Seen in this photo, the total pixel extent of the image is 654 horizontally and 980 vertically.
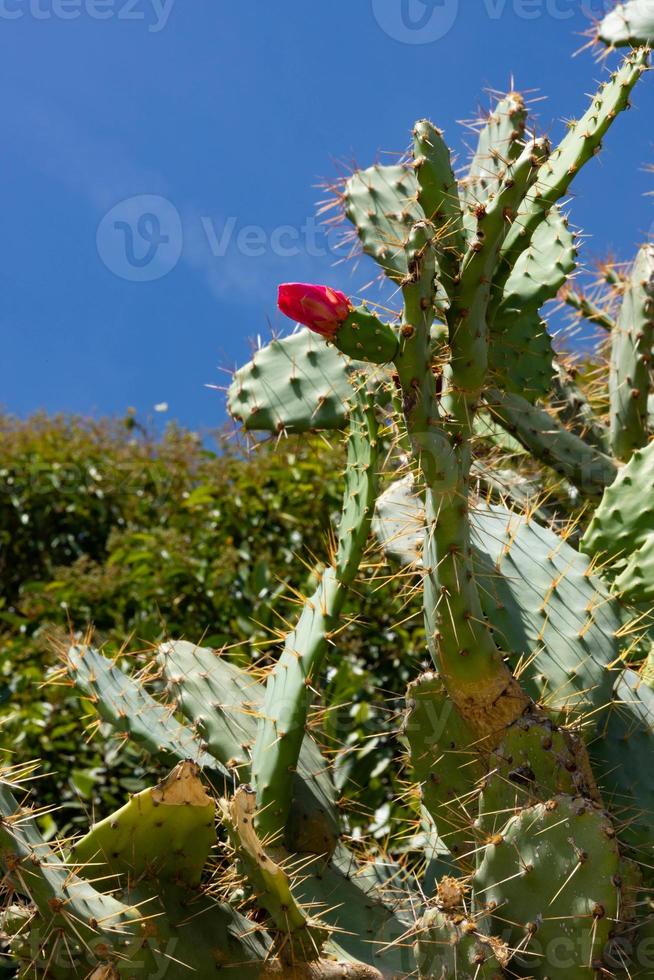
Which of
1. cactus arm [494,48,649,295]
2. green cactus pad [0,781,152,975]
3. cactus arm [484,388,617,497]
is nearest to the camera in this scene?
green cactus pad [0,781,152,975]

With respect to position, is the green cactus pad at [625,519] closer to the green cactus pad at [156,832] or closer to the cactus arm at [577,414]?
the cactus arm at [577,414]

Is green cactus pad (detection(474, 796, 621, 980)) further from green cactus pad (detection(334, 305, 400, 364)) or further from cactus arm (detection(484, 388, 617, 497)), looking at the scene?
cactus arm (detection(484, 388, 617, 497))

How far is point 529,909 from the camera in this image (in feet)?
4.69

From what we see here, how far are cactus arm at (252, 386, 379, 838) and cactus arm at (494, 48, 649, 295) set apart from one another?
39 cm

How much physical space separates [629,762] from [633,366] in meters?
1.27

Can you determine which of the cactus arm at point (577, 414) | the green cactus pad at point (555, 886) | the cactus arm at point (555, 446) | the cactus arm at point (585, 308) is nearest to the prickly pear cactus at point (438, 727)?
the green cactus pad at point (555, 886)

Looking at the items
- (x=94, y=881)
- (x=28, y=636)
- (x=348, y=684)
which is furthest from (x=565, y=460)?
(x=28, y=636)

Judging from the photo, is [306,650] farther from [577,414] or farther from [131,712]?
[577,414]

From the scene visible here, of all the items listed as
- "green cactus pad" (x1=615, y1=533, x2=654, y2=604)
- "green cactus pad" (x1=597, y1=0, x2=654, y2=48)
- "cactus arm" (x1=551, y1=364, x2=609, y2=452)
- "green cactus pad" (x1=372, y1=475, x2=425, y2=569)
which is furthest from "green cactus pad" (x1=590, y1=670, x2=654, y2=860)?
"green cactus pad" (x1=597, y1=0, x2=654, y2=48)

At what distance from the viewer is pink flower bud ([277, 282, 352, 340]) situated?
1.44 m

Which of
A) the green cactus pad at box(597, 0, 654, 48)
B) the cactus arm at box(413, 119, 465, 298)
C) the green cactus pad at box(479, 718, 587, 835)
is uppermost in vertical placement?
the green cactus pad at box(597, 0, 654, 48)

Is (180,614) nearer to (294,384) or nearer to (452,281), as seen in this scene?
(294,384)

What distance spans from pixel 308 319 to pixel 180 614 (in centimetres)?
245

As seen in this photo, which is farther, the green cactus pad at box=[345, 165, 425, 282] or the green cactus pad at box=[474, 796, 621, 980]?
the green cactus pad at box=[345, 165, 425, 282]
